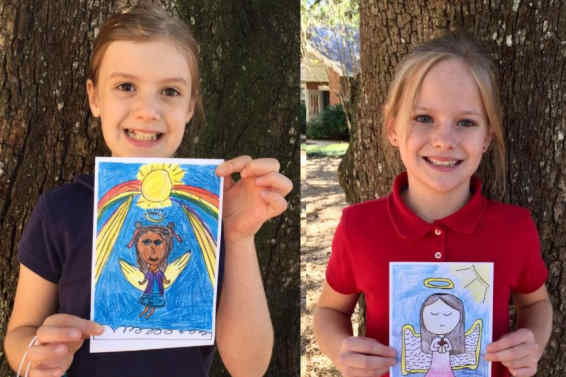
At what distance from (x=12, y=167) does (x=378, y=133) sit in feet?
5.51

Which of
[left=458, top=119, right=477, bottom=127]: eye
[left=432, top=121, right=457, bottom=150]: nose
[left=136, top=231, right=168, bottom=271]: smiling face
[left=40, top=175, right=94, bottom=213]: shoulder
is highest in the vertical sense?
[left=458, top=119, right=477, bottom=127]: eye

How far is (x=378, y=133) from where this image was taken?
2.98m

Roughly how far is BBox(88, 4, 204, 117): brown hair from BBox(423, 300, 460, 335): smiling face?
3.95 feet

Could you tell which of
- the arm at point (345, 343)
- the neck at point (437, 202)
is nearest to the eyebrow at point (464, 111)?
the neck at point (437, 202)

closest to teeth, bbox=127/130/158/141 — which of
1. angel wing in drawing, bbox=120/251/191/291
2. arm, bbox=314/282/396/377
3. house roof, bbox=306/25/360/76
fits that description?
angel wing in drawing, bbox=120/251/191/291

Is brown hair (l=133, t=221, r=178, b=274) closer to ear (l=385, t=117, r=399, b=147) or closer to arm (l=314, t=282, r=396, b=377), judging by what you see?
arm (l=314, t=282, r=396, b=377)

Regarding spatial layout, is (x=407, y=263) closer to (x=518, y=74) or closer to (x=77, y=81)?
(x=518, y=74)

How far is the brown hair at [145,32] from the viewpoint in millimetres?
Result: 2211

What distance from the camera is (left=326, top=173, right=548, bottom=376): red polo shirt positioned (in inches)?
85.0

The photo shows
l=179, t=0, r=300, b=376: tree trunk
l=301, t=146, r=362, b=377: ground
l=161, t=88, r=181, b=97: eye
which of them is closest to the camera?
l=161, t=88, r=181, b=97: eye

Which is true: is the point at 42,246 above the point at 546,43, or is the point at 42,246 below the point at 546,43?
below

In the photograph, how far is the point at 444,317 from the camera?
6.70ft

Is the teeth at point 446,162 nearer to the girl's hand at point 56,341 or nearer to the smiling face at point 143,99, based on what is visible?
the smiling face at point 143,99

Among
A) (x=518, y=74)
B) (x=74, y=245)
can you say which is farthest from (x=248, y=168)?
(x=518, y=74)
